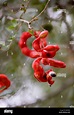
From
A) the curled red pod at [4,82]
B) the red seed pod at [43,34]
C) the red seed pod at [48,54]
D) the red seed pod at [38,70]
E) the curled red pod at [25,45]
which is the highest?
the red seed pod at [43,34]

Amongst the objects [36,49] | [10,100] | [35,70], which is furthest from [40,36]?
[10,100]

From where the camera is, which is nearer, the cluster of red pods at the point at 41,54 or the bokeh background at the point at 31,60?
the cluster of red pods at the point at 41,54

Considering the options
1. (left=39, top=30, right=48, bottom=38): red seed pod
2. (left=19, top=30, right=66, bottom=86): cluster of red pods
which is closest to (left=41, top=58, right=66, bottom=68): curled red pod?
(left=19, top=30, right=66, bottom=86): cluster of red pods

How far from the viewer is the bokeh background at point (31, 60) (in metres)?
1.78

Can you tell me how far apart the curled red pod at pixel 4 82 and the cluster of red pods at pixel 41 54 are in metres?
0.14

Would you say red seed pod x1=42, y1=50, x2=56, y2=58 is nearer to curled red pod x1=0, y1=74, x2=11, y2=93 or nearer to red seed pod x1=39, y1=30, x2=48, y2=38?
red seed pod x1=39, y1=30, x2=48, y2=38

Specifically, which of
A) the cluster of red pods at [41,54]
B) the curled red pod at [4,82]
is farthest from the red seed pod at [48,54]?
the curled red pod at [4,82]

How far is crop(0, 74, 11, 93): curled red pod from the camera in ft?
5.70

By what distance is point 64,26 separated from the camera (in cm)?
180

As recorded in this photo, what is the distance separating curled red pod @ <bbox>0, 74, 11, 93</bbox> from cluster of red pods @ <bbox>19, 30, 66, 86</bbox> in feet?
0.47

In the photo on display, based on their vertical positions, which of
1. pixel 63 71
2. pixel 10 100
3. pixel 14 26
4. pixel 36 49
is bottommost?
pixel 10 100

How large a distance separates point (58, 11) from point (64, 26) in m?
0.09

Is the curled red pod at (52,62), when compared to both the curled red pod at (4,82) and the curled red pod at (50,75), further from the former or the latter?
the curled red pod at (4,82)

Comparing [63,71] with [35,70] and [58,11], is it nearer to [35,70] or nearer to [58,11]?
[35,70]
